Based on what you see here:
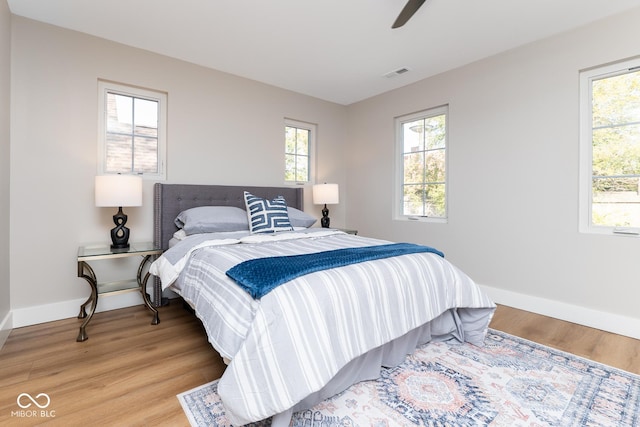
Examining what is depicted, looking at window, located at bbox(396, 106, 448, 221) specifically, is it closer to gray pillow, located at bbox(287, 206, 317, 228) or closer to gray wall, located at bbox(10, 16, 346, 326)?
gray pillow, located at bbox(287, 206, 317, 228)

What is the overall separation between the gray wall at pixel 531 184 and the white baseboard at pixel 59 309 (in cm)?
333

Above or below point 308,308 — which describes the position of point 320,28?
above

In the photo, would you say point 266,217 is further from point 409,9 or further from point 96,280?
point 409,9

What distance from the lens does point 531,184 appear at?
294cm

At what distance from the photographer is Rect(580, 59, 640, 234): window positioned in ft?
8.14

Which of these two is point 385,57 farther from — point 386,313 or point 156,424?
point 156,424

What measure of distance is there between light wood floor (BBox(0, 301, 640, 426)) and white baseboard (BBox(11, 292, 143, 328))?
0.08 metres

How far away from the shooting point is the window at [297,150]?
14.0 feet

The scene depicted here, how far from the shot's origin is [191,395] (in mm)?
1644

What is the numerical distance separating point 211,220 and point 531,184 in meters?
3.08

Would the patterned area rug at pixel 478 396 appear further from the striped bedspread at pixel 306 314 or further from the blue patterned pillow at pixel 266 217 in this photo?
the blue patterned pillow at pixel 266 217

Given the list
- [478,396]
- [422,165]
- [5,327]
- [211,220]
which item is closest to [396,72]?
[422,165]

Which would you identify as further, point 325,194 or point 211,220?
point 325,194

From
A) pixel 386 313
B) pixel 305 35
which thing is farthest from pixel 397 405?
pixel 305 35
